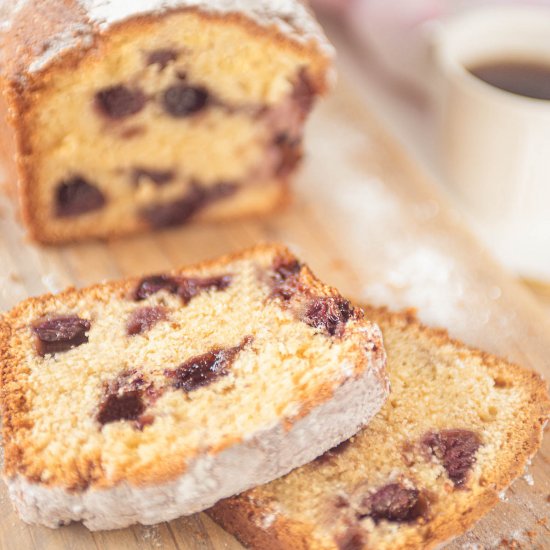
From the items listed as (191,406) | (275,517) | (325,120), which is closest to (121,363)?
(191,406)

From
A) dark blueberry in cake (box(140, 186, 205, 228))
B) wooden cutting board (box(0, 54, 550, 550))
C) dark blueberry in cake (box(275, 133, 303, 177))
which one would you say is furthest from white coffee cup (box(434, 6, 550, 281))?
dark blueberry in cake (box(140, 186, 205, 228))

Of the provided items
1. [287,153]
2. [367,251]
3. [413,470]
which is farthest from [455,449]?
[287,153]

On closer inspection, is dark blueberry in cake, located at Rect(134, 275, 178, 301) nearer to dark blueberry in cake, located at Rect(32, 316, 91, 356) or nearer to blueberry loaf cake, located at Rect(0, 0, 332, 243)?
dark blueberry in cake, located at Rect(32, 316, 91, 356)

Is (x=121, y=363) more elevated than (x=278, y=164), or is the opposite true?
(x=121, y=363)

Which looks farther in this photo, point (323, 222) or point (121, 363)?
point (323, 222)

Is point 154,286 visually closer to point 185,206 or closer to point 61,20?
point 185,206

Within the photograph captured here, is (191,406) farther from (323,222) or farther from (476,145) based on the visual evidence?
(476,145)

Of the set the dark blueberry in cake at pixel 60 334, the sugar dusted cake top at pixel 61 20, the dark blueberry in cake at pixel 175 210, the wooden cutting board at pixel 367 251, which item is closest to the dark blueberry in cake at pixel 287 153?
the wooden cutting board at pixel 367 251
